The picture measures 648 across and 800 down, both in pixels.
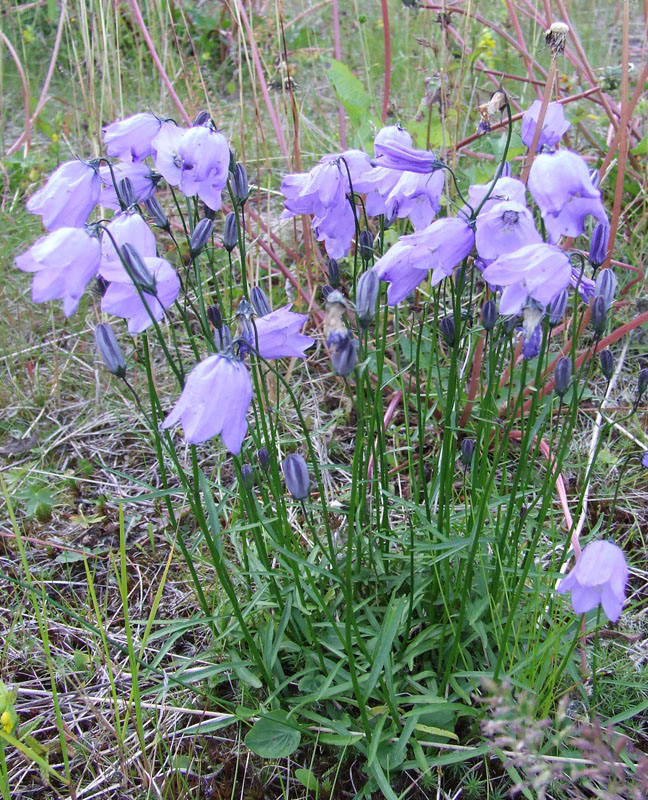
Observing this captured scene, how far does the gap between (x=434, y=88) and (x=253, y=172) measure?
1.56 metres

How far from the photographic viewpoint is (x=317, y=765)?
5.53 ft

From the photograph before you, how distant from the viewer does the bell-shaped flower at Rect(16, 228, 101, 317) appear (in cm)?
125

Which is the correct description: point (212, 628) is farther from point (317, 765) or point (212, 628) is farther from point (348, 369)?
point (348, 369)

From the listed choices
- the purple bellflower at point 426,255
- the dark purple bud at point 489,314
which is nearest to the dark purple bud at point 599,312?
the dark purple bud at point 489,314

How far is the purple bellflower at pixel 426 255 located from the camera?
1299 mm

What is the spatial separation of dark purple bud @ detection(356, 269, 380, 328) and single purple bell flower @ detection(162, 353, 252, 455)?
22cm

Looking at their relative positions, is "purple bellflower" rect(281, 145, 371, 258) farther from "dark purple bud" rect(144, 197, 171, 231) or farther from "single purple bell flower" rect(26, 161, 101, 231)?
"single purple bell flower" rect(26, 161, 101, 231)

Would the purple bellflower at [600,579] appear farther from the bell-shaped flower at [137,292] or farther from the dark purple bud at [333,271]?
the bell-shaped flower at [137,292]

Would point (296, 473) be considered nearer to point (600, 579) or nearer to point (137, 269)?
point (137, 269)

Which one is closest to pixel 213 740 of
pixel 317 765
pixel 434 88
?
pixel 317 765

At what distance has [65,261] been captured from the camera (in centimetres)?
125

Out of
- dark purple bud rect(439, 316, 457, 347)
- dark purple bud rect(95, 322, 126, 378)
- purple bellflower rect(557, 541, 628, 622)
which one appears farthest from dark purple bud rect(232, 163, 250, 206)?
purple bellflower rect(557, 541, 628, 622)

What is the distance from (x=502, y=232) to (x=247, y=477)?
75 cm

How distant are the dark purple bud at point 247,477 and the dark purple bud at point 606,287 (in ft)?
2.70
